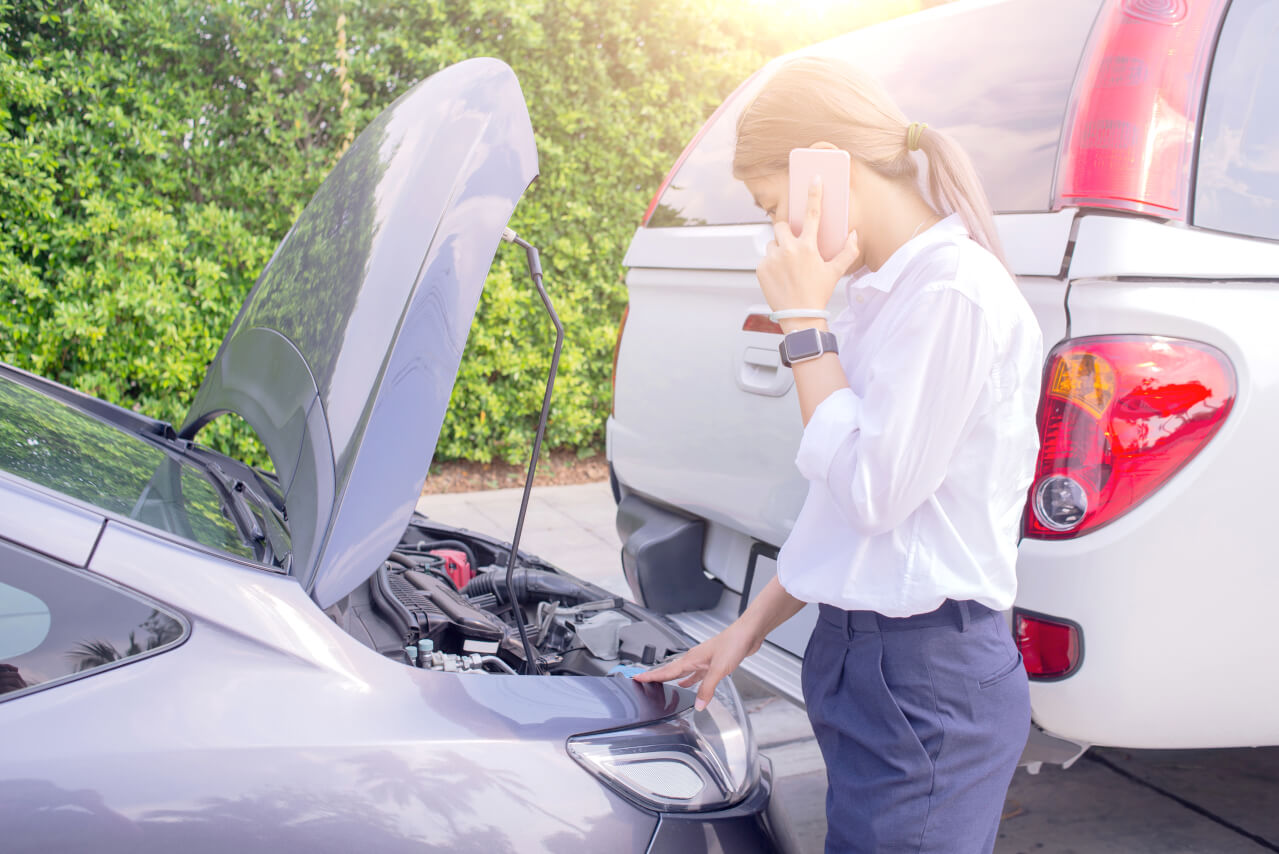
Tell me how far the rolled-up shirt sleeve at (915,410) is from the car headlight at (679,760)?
572 millimetres

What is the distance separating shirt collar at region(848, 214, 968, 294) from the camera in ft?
4.27

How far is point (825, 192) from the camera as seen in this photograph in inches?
52.8

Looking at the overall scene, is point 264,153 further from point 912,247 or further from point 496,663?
point 912,247

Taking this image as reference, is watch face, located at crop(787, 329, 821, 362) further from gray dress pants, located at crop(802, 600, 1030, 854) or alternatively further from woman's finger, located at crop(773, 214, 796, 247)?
gray dress pants, located at crop(802, 600, 1030, 854)

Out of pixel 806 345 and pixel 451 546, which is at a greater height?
pixel 806 345

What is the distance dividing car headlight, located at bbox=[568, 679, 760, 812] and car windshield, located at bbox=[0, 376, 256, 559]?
0.66m

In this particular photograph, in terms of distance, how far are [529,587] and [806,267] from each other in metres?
1.39

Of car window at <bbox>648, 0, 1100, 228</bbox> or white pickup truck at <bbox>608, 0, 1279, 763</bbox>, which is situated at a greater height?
car window at <bbox>648, 0, 1100, 228</bbox>

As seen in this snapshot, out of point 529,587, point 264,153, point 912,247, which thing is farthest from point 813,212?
point 264,153

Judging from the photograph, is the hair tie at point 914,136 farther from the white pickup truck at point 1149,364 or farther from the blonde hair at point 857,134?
the white pickup truck at point 1149,364

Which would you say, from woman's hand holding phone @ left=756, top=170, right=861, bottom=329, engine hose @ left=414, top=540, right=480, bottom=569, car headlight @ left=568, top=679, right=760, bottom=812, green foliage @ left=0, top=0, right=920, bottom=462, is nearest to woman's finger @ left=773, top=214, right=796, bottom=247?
woman's hand holding phone @ left=756, top=170, right=861, bottom=329

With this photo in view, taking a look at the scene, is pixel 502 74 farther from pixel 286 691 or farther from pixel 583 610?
pixel 583 610

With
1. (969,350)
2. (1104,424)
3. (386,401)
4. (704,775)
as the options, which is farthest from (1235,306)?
(386,401)

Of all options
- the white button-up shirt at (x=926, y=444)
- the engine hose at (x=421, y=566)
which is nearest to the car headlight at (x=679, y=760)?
the white button-up shirt at (x=926, y=444)
